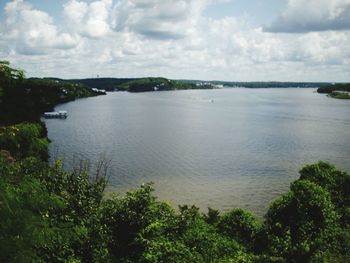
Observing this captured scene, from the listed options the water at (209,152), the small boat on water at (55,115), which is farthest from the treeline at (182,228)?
the small boat on water at (55,115)

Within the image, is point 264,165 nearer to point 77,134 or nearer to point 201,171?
point 201,171

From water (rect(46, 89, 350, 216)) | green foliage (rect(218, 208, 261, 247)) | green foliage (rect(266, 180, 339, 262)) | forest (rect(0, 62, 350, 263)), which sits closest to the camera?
forest (rect(0, 62, 350, 263))

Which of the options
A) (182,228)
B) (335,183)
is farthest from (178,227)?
(335,183)

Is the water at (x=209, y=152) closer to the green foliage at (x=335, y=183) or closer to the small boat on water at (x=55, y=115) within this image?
the green foliage at (x=335, y=183)

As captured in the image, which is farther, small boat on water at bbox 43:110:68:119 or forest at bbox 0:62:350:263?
small boat on water at bbox 43:110:68:119

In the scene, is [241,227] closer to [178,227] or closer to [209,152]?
[178,227]

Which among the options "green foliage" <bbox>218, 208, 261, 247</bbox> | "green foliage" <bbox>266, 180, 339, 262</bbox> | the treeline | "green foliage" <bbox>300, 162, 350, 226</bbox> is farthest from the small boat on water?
"green foliage" <bbox>266, 180, 339, 262</bbox>

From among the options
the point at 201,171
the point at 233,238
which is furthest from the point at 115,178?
the point at 233,238

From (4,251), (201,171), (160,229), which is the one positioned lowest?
(201,171)

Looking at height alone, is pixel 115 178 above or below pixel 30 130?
below

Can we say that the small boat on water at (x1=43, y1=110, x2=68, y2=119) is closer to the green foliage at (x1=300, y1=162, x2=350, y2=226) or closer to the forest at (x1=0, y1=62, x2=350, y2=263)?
the forest at (x1=0, y1=62, x2=350, y2=263)

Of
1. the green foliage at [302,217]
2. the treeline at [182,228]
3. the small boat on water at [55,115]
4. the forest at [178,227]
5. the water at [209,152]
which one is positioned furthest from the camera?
the small boat on water at [55,115]
